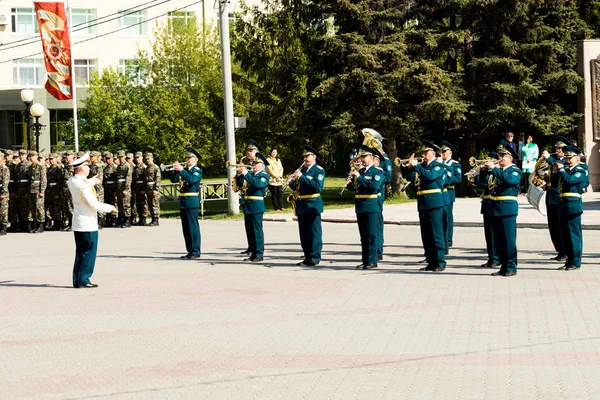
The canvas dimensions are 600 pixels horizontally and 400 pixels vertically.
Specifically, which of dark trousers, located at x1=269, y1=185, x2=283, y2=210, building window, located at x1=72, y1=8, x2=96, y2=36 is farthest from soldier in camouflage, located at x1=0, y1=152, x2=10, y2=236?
building window, located at x1=72, y1=8, x2=96, y2=36

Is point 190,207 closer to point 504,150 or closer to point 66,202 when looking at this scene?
point 504,150

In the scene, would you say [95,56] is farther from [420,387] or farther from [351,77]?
[420,387]

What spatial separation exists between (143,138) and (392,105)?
2005cm

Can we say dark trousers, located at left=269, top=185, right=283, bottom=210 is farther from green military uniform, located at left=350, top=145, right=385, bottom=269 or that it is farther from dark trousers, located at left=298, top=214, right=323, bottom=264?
green military uniform, located at left=350, top=145, right=385, bottom=269

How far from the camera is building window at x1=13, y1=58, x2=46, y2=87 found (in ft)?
189

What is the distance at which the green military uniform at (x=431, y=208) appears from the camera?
49.6 ft

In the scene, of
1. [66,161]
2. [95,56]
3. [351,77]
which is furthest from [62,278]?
[95,56]

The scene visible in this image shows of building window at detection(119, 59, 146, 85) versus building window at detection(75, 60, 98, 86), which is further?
building window at detection(75, 60, 98, 86)

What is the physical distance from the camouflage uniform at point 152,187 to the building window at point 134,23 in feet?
114

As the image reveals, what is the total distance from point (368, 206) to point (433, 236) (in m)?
1.26

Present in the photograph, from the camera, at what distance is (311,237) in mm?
16266

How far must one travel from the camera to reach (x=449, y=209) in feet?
58.1

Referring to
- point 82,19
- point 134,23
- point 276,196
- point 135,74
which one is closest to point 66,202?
point 276,196

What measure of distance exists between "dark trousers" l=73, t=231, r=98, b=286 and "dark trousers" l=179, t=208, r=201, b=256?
3.69 meters
